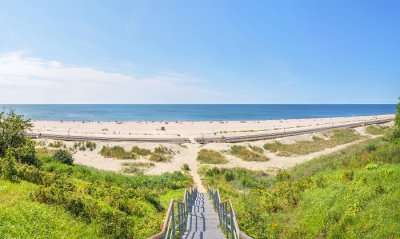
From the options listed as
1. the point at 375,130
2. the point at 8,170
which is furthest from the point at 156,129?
the point at 8,170

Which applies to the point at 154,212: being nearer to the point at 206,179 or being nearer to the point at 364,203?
the point at 364,203

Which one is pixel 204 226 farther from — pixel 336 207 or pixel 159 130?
pixel 159 130

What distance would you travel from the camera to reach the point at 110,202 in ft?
45.3

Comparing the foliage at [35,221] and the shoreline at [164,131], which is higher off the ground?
the foliage at [35,221]

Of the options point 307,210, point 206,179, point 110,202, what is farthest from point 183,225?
point 206,179

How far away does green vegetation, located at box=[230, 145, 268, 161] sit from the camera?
147 ft

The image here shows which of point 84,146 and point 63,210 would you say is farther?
point 84,146

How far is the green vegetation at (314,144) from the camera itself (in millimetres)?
49662

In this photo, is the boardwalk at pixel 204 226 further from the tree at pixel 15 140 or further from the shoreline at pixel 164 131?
the shoreline at pixel 164 131

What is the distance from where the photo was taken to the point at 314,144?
5550cm

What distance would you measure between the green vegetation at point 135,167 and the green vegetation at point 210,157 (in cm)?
725

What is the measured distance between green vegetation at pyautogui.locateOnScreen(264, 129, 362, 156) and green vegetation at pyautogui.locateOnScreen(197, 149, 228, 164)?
8.71 metres

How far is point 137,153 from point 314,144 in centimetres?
2844

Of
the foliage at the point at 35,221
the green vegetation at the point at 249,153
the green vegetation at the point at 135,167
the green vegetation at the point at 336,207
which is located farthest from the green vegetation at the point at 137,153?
the foliage at the point at 35,221
